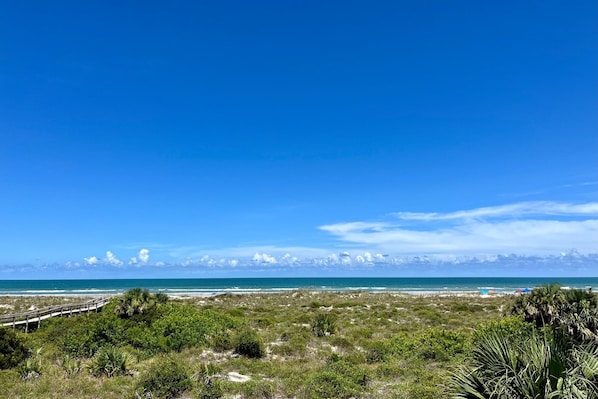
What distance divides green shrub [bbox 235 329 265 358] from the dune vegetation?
0.16 feet

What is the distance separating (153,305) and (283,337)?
27.0 ft

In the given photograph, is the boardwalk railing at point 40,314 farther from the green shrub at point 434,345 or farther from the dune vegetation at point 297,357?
the green shrub at point 434,345

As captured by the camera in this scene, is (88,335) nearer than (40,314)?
Yes

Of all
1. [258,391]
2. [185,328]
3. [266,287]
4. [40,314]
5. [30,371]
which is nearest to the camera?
[258,391]

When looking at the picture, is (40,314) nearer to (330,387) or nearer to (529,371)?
(330,387)

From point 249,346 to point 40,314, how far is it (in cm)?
1882

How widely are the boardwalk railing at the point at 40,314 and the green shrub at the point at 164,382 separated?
57.0 ft

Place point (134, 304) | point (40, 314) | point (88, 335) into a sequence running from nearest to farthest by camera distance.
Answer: point (88, 335) → point (134, 304) → point (40, 314)

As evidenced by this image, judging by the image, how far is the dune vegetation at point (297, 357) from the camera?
6.25 metres

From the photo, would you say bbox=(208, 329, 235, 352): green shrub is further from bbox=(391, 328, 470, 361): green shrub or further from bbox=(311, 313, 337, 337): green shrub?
bbox=(391, 328, 470, 361): green shrub

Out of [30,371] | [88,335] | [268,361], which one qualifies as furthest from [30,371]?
[268,361]

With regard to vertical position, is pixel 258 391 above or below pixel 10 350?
below

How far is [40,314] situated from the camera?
28031mm

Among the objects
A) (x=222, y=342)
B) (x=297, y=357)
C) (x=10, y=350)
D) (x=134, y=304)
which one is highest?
(x=134, y=304)
